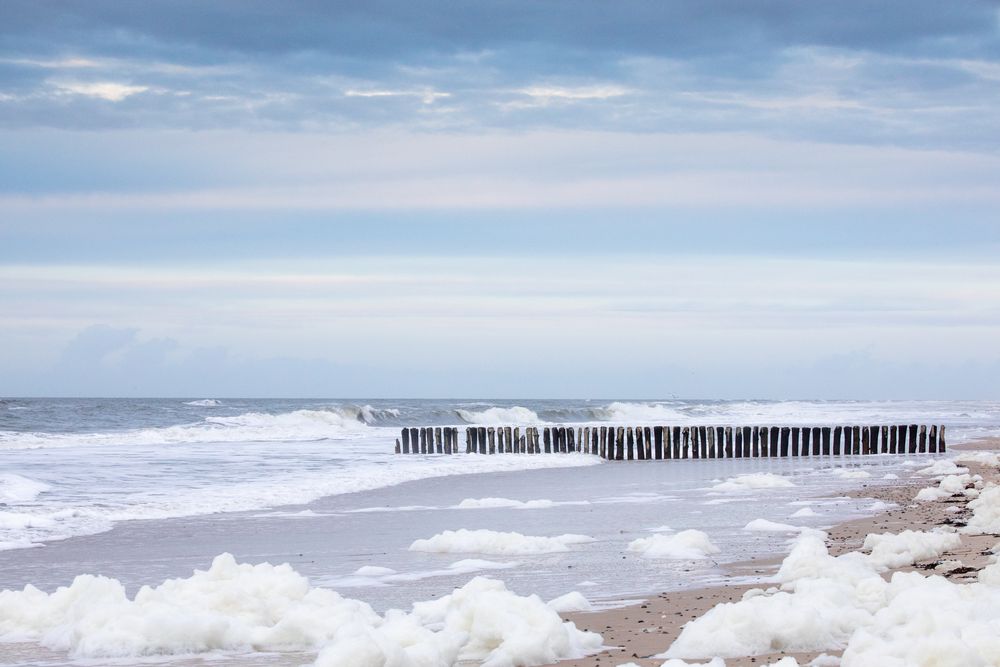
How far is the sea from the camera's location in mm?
9891

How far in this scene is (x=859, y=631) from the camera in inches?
222

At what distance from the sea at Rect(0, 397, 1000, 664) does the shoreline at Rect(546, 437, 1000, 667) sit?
37 centimetres

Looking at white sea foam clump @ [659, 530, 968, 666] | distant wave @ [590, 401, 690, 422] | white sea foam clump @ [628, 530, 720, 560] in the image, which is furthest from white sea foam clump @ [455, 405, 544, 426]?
white sea foam clump @ [659, 530, 968, 666]

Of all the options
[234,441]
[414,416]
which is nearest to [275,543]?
[234,441]

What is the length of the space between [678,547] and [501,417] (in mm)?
53904

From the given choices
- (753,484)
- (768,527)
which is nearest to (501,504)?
(768,527)

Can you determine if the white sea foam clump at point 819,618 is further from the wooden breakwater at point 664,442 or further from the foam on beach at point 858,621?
the wooden breakwater at point 664,442

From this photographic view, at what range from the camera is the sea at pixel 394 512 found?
989 cm

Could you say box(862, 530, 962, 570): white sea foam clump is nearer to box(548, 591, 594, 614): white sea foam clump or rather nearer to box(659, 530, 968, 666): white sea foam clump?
box(659, 530, 968, 666): white sea foam clump

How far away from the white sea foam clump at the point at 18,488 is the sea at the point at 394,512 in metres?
0.05

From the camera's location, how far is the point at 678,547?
1063 centimetres

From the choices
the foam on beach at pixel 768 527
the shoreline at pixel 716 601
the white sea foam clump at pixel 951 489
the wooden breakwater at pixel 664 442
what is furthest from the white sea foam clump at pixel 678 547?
the wooden breakwater at pixel 664 442

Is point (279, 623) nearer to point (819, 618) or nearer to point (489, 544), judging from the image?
point (819, 618)

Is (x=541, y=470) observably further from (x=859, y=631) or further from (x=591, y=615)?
(x=859, y=631)
